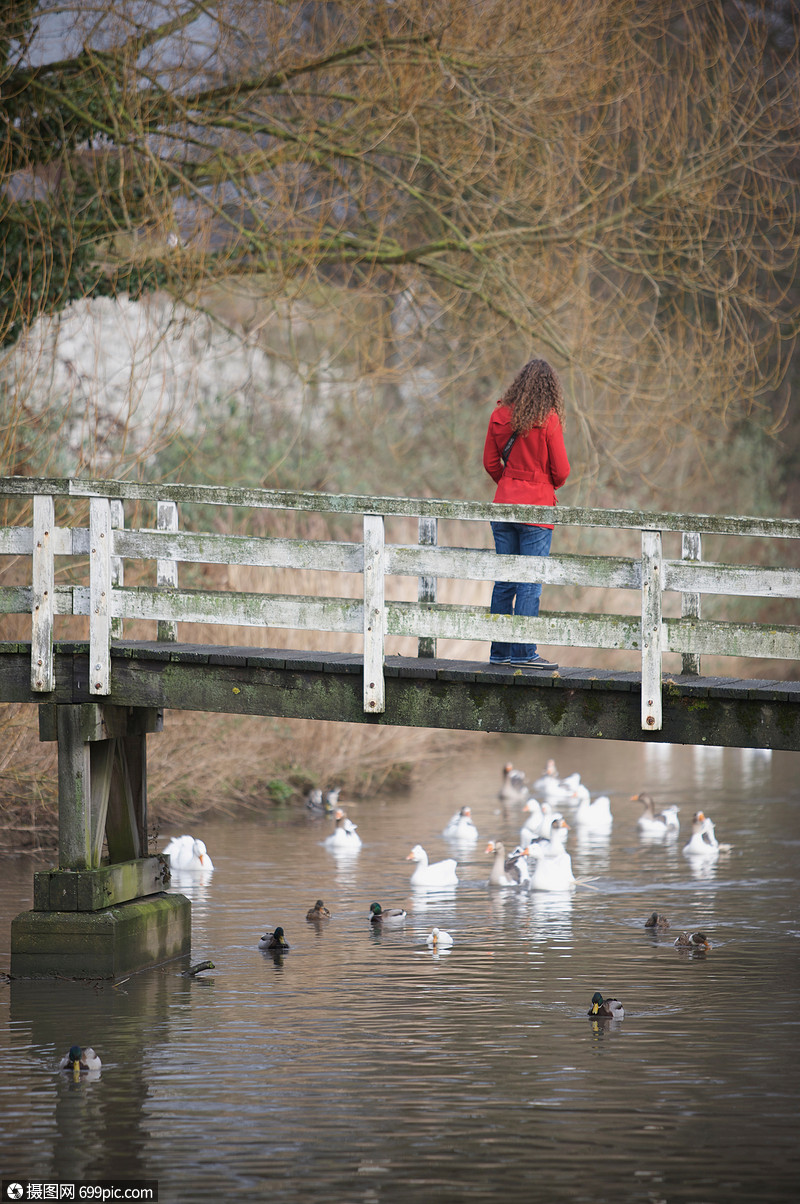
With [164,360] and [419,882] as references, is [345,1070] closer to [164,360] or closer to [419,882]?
[419,882]

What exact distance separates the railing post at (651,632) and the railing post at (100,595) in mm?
3335

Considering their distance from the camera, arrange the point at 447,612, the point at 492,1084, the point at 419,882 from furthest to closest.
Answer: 1. the point at 419,882
2. the point at 447,612
3. the point at 492,1084

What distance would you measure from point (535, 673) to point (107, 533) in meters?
2.81

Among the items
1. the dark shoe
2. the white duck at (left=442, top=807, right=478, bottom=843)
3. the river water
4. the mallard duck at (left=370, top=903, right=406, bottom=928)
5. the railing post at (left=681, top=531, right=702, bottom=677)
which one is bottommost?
the river water

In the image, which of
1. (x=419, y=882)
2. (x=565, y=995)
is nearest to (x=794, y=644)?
(x=565, y=995)

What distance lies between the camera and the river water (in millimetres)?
7426

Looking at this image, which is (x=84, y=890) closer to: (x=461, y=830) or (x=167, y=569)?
(x=167, y=569)

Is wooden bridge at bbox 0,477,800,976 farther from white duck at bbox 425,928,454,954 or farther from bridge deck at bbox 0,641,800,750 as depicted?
white duck at bbox 425,928,454,954

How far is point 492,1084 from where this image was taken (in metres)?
8.65

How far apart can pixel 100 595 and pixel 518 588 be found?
2.57 metres

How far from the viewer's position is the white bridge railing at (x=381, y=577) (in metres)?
9.44

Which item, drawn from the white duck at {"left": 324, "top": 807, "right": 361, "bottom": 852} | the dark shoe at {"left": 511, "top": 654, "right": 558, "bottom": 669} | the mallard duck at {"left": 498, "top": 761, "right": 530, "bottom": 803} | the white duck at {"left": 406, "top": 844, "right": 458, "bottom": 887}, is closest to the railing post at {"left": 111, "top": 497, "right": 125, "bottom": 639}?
the dark shoe at {"left": 511, "top": 654, "right": 558, "bottom": 669}

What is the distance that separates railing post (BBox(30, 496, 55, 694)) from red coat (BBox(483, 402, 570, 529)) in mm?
2739

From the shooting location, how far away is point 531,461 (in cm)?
1045
